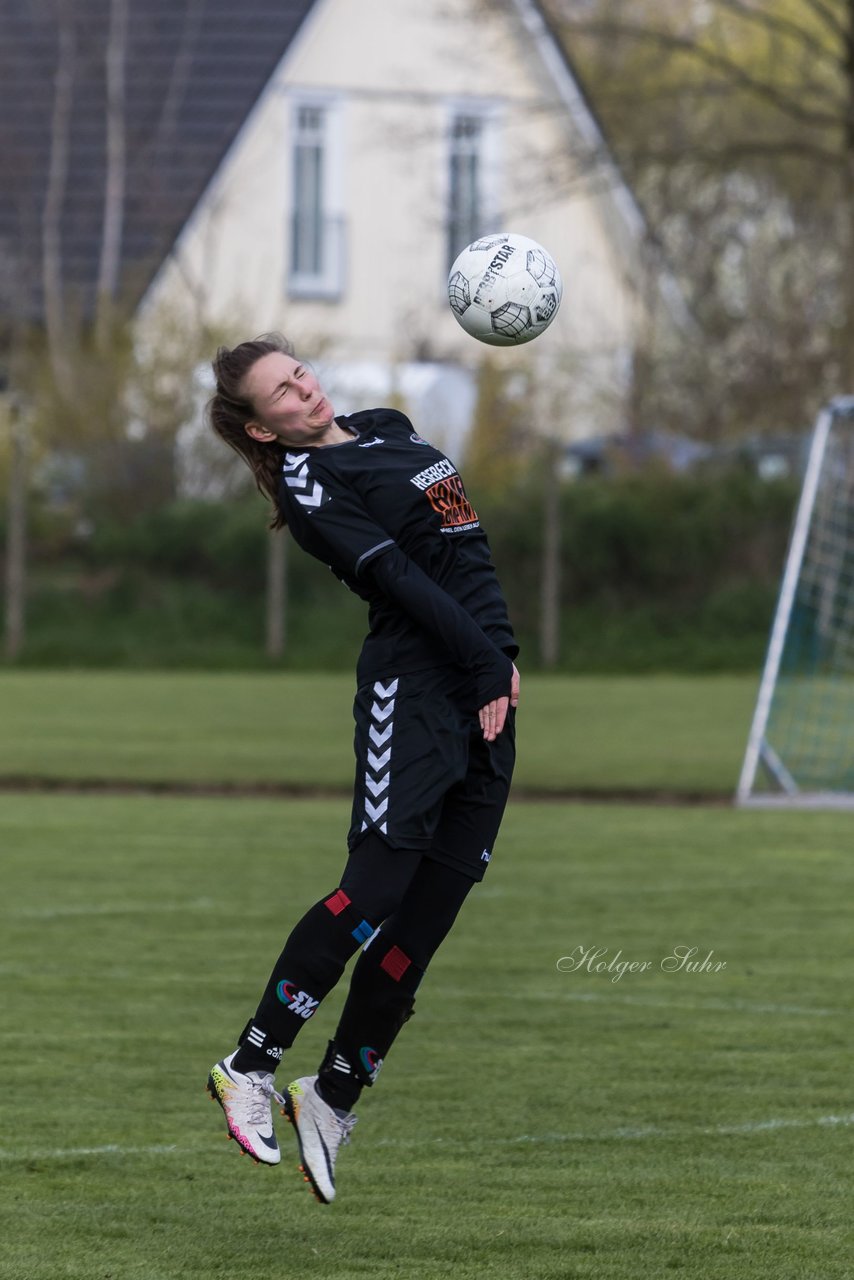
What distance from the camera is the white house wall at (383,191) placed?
32.9m

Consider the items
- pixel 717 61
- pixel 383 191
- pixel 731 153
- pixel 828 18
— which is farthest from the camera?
pixel 383 191

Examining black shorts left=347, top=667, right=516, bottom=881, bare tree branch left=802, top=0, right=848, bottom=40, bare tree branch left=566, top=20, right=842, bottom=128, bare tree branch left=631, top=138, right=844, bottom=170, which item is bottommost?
black shorts left=347, top=667, right=516, bottom=881

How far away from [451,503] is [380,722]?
0.57 m

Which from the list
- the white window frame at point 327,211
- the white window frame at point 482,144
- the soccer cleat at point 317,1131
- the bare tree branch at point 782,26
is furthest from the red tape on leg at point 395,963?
the white window frame at point 327,211

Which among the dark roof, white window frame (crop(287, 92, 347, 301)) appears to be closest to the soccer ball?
the dark roof

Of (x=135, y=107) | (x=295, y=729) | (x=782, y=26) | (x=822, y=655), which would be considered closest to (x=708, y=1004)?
(x=295, y=729)

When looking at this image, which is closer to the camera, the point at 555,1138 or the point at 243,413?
the point at 243,413

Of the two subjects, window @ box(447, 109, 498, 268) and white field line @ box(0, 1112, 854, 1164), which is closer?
white field line @ box(0, 1112, 854, 1164)

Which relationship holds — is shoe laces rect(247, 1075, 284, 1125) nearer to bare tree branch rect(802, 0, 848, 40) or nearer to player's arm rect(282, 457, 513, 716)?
player's arm rect(282, 457, 513, 716)

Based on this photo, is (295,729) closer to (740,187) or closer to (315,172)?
(740,187)

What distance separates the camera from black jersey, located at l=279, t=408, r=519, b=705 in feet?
16.2

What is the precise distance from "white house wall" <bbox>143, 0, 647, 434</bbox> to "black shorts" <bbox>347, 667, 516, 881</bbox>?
27216 mm

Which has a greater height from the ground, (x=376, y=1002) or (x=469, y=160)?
(x=469, y=160)

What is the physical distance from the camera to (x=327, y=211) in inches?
1353
